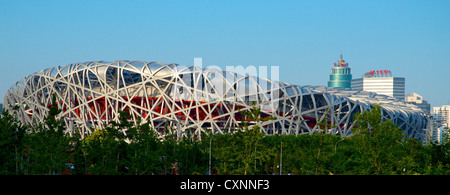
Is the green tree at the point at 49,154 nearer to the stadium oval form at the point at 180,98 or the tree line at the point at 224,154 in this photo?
the tree line at the point at 224,154

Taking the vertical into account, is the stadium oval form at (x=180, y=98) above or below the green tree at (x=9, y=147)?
above

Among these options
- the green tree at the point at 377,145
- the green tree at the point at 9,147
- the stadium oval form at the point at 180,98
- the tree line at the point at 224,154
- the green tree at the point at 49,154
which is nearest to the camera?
the green tree at the point at 377,145

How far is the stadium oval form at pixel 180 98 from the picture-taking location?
8494 centimetres

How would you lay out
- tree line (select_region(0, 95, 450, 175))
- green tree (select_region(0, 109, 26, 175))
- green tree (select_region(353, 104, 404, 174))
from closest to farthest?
green tree (select_region(353, 104, 404, 174)) → tree line (select_region(0, 95, 450, 175)) → green tree (select_region(0, 109, 26, 175))

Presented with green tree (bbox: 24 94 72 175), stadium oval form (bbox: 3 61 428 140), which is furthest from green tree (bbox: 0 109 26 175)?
stadium oval form (bbox: 3 61 428 140)

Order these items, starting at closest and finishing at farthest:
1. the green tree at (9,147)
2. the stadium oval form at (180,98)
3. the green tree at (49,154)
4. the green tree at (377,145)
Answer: the green tree at (377,145)
the green tree at (49,154)
the green tree at (9,147)
the stadium oval form at (180,98)

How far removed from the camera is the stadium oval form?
84938mm

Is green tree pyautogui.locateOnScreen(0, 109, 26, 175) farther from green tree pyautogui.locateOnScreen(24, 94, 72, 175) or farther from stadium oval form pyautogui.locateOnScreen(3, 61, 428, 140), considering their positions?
stadium oval form pyautogui.locateOnScreen(3, 61, 428, 140)

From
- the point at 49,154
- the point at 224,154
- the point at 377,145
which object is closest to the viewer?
the point at 377,145

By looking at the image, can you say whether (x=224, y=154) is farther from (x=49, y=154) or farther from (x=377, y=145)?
(x=49, y=154)

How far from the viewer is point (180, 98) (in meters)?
86.8

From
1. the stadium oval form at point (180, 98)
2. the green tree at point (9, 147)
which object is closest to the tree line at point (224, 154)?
the green tree at point (9, 147)

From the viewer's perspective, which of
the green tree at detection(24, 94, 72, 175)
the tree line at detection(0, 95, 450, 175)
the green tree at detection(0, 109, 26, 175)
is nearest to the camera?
the tree line at detection(0, 95, 450, 175)

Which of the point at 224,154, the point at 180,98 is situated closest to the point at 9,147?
the point at 224,154
